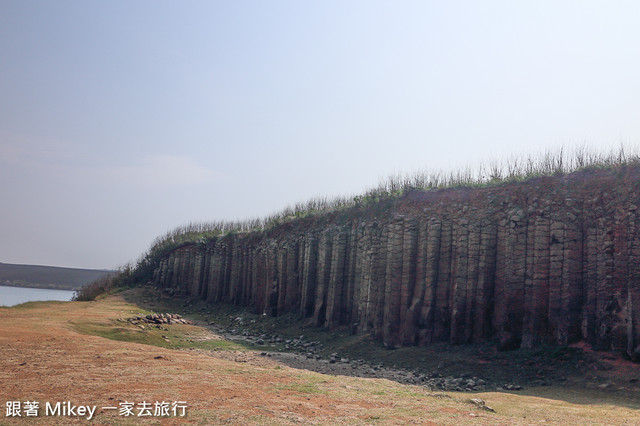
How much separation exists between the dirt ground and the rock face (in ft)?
8.89

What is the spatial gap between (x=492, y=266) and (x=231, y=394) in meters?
12.4

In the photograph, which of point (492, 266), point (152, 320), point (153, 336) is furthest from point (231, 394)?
point (152, 320)

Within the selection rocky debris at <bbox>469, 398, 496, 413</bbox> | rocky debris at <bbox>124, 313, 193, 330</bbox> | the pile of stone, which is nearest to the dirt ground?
rocky debris at <bbox>469, 398, 496, 413</bbox>

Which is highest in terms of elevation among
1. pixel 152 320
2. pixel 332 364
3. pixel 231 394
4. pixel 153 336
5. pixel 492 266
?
pixel 492 266

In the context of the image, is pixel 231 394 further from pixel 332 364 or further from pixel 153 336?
pixel 153 336

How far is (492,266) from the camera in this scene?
20531 millimetres

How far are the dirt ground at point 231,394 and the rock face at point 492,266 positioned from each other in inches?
107

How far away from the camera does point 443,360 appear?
19.4 m

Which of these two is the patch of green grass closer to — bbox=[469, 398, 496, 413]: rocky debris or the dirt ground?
the dirt ground

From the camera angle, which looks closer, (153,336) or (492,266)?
(492,266)

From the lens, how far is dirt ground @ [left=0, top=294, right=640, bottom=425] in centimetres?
1034

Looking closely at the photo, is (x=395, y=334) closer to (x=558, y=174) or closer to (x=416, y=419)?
(x=558, y=174)

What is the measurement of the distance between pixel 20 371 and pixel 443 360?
13488 millimetres

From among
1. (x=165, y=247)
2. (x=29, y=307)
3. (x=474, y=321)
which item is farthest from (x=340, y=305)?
(x=165, y=247)
